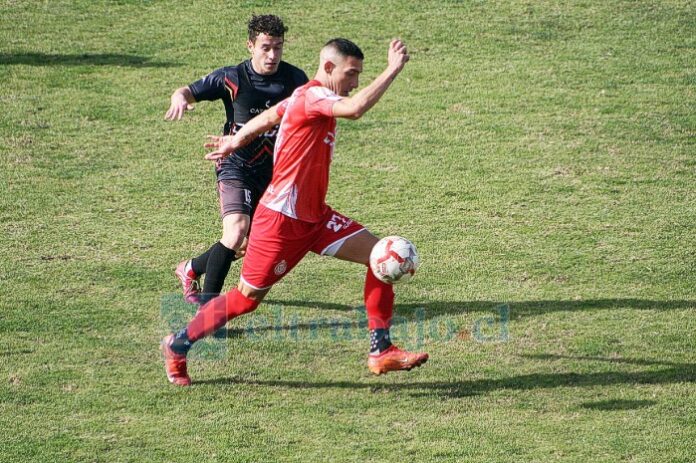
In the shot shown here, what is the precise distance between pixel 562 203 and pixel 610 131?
2120 mm

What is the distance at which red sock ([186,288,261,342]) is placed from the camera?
7570 millimetres

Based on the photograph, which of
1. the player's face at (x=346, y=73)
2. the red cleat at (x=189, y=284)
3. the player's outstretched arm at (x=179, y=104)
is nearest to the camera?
the player's face at (x=346, y=73)

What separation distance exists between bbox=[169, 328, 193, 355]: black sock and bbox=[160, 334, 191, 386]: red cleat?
0.12ft

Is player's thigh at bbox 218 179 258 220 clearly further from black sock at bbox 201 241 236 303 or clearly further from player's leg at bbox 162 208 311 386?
player's leg at bbox 162 208 311 386

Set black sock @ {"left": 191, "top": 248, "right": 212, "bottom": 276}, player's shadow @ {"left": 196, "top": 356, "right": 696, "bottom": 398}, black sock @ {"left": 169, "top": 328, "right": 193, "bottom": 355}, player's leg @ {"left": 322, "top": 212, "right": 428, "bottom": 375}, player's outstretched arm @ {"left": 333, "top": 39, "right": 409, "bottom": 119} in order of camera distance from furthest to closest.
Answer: black sock @ {"left": 191, "top": 248, "right": 212, "bottom": 276}, player's shadow @ {"left": 196, "top": 356, "right": 696, "bottom": 398}, black sock @ {"left": 169, "top": 328, "right": 193, "bottom": 355}, player's leg @ {"left": 322, "top": 212, "right": 428, "bottom": 375}, player's outstretched arm @ {"left": 333, "top": 39, "right": 409, "bottom": 119}

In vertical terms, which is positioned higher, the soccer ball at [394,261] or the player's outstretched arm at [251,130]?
the player's outstretched arm at [251,130]

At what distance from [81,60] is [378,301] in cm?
873

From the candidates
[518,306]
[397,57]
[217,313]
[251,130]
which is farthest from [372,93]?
[518,306]

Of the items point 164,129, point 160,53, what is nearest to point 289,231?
point 164,129

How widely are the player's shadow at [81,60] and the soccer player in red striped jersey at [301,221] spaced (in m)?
7.42

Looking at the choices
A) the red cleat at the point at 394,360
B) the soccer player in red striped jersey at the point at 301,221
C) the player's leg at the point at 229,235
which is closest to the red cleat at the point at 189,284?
the player's leg at the point at 229,235

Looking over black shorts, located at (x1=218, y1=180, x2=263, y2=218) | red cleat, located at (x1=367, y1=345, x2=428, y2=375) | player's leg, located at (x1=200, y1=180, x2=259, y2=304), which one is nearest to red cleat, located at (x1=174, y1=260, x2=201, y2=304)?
player's leg, located at (x1=200, y1=180, x2=259, y2=304)

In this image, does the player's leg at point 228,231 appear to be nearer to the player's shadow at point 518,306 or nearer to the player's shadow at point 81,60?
the player's shadow at point 518,306

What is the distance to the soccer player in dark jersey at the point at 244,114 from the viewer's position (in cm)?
847
